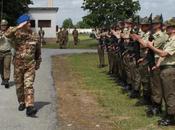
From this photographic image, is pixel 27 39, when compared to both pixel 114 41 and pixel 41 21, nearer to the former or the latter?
pixel 114 41

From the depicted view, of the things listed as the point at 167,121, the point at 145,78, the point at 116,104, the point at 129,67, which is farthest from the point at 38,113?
the point at 129,67

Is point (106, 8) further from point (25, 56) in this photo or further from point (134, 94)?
point (25, 56)

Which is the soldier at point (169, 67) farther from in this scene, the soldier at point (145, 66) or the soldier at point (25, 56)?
the soldier at point (25, 56)

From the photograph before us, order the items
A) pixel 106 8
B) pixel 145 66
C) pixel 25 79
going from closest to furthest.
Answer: pixel 25 79 → pixel 145 66 → pixel 106 8

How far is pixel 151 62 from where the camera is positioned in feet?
35.4

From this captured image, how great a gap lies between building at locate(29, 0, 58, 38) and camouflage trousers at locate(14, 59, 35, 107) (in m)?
57.0

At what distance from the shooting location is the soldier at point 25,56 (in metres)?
11.2

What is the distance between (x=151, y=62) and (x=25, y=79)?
8.44 ft

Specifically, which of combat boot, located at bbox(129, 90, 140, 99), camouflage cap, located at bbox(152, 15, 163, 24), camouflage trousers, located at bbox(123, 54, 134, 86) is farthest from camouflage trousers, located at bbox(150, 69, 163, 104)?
camouflage trousers, located at bbox(123, 54, 134, 86)

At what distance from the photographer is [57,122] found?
10344mm

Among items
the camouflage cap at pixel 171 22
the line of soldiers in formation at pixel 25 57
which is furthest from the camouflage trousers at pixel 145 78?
the line of soldiers in formation at pixel 25 57

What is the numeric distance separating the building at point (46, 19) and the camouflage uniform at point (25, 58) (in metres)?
57.1

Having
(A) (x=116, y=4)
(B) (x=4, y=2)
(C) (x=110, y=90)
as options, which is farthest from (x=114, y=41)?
(B) (x=4, y=2)

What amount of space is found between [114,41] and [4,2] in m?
38.7
